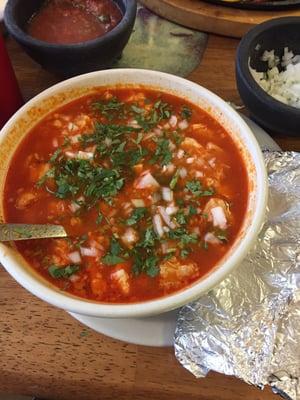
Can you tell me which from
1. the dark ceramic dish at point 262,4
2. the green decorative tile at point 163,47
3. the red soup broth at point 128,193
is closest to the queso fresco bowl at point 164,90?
the red soup broth at point 128,193

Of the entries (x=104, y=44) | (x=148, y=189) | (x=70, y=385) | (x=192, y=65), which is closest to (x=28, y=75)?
(x=104, y=44)

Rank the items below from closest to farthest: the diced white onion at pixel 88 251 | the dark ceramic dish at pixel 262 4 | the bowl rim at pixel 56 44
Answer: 1. the diced white onion at pixel 88 251
2. the bowl rim at pixel 56 44
3. the dark ceramic dish at pixel 262 4

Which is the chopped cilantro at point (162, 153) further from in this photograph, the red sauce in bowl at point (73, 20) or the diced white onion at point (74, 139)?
Result: the red sauce in bowl at point (73, 20)

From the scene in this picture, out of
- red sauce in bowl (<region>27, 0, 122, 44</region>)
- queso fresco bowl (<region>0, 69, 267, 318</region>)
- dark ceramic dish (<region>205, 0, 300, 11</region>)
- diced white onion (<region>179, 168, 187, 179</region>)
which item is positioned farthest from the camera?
dark ceramic dish (<region>205, 0, 300, 11</region>)

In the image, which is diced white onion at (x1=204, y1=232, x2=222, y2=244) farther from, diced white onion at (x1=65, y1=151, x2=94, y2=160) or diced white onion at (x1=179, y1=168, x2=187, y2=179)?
diced white onion at (x1=65, y1=151, x2=94, y2=160)

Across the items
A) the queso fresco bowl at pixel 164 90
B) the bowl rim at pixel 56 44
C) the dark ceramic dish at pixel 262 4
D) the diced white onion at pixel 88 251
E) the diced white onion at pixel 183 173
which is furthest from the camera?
the dark ceramic dish at pixel 262 4

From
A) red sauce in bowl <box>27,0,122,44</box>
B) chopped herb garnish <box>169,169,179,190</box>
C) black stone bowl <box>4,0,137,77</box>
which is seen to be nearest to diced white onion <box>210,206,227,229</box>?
chopped herb garnish <box>169,169,179,190</box>
